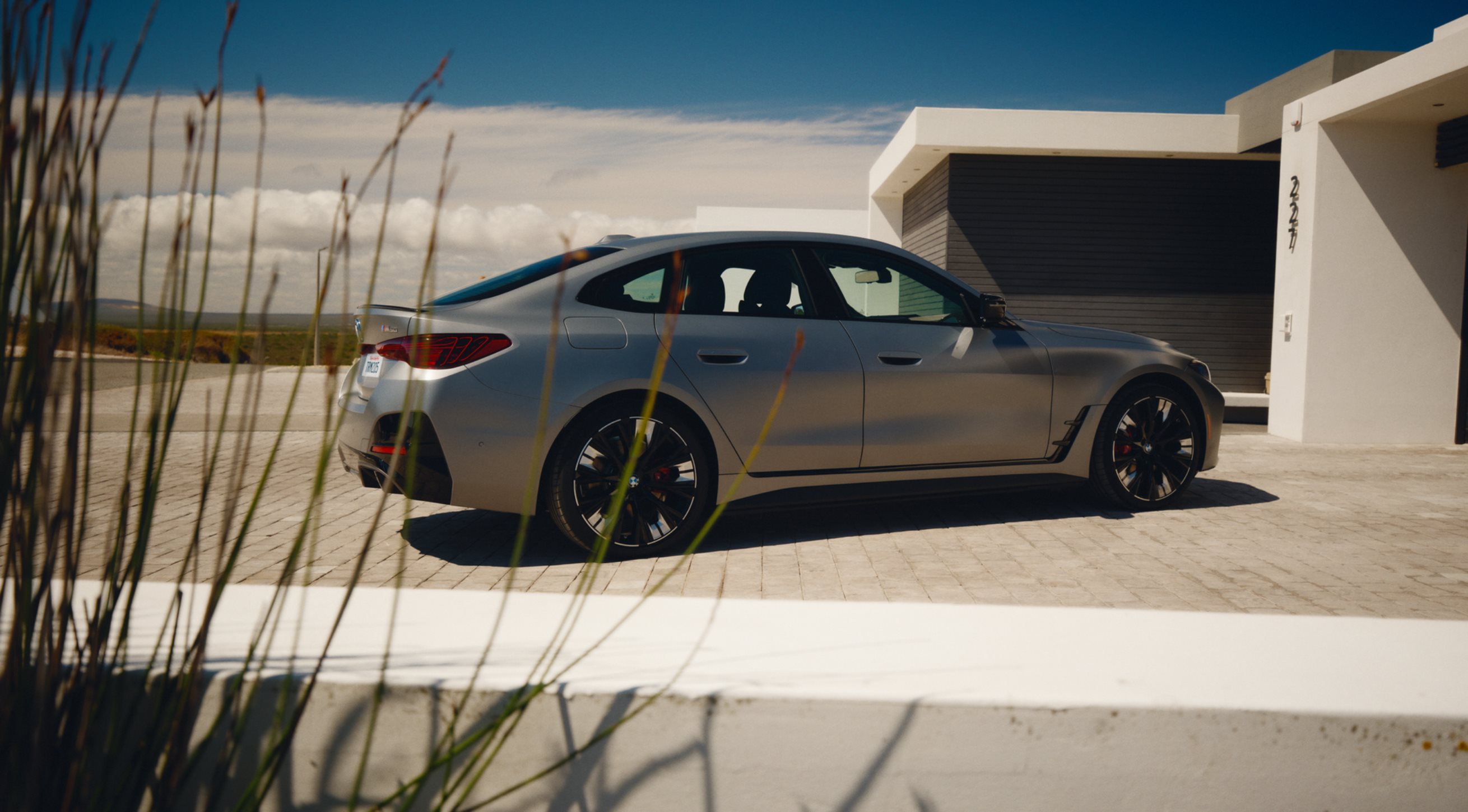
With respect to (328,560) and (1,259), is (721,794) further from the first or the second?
(328,560)

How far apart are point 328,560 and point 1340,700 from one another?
4717 mm

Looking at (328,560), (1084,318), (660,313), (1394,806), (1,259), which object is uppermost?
(1084,318)

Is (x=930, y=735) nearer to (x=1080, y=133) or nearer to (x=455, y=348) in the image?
(x=455, y=348)

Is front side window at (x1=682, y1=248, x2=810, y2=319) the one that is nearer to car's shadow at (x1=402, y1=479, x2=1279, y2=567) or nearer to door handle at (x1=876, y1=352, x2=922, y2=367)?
door handle at (x1=876, y1=352, x2=922, y2=367)

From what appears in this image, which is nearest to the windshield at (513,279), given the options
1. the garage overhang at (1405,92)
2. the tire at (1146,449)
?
the tire at (1146,449)

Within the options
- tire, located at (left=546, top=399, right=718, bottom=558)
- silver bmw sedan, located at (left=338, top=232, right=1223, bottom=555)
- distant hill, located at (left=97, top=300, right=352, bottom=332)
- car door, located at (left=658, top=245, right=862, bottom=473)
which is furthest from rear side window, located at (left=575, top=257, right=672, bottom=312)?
distant hill, located at (left=97, top=300, right=352, bottom=332)

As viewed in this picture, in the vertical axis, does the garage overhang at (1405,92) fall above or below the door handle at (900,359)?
above

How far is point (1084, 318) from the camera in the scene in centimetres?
1788

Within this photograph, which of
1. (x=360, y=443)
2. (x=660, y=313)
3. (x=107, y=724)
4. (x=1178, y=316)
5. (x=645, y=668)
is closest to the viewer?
(x=107, y=724)

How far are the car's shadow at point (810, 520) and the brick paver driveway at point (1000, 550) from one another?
2cm

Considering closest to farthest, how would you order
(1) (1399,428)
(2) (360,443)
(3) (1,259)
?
(3) (1,259) → (2) (360,443) → (1) (1399,428)

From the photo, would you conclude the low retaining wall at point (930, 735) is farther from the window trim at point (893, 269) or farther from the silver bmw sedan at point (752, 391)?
the window trim at point (893, 269)

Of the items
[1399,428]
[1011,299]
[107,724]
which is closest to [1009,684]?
[107,724]

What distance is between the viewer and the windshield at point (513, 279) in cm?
508
